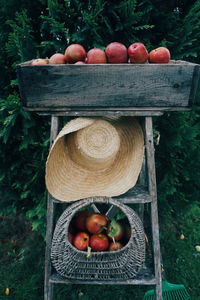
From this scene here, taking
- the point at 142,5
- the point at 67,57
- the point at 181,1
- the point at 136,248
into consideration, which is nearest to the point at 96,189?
the point at 136,248

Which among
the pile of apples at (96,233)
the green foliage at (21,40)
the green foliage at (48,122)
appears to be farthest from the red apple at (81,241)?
the green foliage at (21,40)

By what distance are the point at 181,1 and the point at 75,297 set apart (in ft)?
8.80

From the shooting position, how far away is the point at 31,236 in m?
3.00

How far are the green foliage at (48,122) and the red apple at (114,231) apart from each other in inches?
27.2

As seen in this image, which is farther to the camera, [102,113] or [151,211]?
[151,211]

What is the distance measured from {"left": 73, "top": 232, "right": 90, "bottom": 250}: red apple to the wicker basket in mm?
77

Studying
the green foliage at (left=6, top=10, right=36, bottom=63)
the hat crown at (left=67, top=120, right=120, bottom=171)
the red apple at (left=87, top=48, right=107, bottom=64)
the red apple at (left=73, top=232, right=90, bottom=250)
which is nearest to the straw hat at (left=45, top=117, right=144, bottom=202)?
the hat crown at (left=67, top=120, right=120, bottom=171)

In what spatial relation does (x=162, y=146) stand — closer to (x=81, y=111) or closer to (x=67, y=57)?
(x=81, y=111)

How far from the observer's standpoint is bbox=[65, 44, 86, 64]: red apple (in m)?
1.59

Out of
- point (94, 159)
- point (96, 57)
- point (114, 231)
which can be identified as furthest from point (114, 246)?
point (96, 57)

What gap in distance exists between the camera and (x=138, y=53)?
5.01 feet

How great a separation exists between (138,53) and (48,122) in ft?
3.56

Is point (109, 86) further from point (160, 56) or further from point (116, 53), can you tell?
point (160, 56)

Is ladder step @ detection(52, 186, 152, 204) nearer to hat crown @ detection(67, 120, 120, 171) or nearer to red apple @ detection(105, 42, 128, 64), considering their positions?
hat crown @ detection(67, 120, 120, 171)
